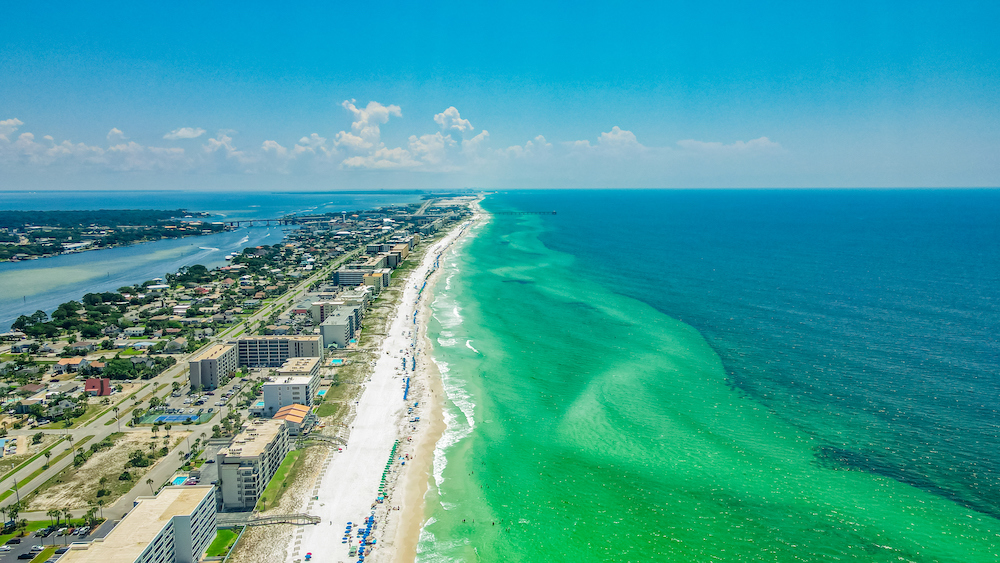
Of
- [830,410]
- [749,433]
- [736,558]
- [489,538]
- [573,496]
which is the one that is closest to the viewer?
[736,558]

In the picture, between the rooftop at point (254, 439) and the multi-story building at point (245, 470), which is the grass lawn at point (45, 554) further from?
the rooftop at point (254, 439)

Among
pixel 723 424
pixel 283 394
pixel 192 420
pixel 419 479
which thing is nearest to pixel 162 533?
pixel 419 479

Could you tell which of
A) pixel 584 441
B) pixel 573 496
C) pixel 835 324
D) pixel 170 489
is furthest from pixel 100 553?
pixel 835 324

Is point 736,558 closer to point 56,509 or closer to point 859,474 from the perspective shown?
point 859,474

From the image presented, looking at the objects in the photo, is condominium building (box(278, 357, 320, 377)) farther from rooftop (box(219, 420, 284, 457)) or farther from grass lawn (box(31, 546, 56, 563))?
grass lawn (box(31, 546, 56, 563))

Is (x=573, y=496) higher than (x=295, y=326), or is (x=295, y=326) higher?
(x=295, y=326)

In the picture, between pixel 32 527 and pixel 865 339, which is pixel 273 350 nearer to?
pixel 32 527
